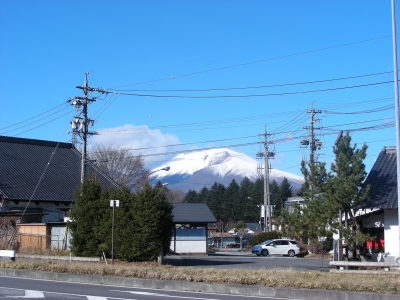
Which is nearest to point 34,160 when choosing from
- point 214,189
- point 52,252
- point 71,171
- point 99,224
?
point 71,171

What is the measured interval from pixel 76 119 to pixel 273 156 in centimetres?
3276

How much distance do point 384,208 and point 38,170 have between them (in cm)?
3217

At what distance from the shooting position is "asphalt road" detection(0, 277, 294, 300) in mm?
15000

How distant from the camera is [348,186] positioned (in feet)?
87.7

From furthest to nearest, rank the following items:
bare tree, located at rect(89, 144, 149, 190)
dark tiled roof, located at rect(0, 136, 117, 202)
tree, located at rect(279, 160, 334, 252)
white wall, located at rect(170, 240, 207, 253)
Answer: bare tree, located at rect(89, 144, 149, 190) → white wall, located at rect(170, 240, 207, 253) → dark tiled roof, located at rect(0, 136, 117, 202) → tree, located at rect(279, 160, 334, 252)

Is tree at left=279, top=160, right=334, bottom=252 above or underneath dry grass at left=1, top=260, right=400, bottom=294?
above

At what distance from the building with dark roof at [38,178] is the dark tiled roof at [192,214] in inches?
252

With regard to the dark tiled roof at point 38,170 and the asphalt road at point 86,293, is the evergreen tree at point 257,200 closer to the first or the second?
the dark tiled roof at point 38,170

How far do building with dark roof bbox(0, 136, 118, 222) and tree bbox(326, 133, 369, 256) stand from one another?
19.0 m

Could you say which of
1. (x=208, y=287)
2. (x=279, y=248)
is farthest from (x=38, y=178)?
(x=208, y=287)

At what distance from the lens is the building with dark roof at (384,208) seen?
2691 cm

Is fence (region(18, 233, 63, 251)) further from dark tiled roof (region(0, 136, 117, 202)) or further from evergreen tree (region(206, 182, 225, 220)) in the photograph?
evergreen tree (region(206, 182, 225, 220))

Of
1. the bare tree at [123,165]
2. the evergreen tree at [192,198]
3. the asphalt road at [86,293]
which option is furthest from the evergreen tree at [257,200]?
the asphalt road at [86,293]

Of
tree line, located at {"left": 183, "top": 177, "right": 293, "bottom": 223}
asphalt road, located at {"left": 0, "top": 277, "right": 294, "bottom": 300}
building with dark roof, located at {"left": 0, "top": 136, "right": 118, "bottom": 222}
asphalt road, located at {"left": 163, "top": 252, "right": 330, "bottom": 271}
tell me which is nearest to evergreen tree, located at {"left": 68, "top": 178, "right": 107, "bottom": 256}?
asphalt road, located at {"left": 163, "top": 252, "right": 330, "bottom": 271}
